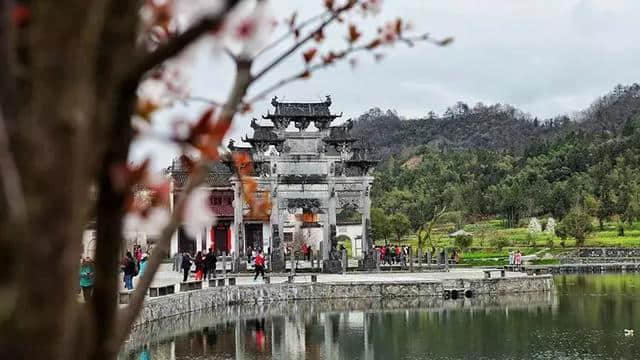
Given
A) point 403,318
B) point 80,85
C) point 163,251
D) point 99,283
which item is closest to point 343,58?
point 163,251

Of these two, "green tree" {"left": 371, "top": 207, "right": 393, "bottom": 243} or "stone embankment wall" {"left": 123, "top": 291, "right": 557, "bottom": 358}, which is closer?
"stone embankment wall" {"left": 123, "top": 291, "right": 557, "bottom": 358}

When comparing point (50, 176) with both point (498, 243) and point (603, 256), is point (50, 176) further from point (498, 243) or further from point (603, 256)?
A: point (498, 243)

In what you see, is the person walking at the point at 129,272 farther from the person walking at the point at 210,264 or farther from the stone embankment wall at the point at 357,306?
the person walking at the point at 210,264

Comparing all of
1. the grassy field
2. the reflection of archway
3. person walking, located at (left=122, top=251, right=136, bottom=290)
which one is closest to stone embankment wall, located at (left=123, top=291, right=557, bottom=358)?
person walking, located at (left=122, top=251, right=136, bottom=290)

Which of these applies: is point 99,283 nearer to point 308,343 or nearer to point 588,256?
point 308,343

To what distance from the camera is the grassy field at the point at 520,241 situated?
49500mm

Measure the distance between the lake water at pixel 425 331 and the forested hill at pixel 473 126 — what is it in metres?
80.7

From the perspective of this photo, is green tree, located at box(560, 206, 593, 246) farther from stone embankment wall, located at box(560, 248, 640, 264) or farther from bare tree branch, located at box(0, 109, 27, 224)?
bare tree branch, located at box(0, 109, 27, 224)

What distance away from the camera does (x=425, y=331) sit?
20.8m

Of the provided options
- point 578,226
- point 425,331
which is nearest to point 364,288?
point 425,331

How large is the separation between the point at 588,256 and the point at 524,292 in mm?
18103

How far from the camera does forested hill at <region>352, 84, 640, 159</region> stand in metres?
112

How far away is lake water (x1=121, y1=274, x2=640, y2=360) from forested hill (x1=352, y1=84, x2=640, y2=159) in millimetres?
80724

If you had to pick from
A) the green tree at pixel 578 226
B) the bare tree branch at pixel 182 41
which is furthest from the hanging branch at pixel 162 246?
the green tree at pixel 578 226
